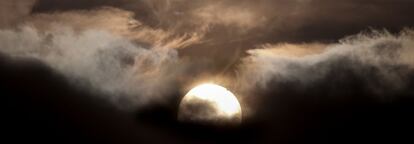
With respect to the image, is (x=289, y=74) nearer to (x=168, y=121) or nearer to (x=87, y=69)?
(x=168, y=121)

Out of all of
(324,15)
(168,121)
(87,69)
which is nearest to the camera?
(324,15)

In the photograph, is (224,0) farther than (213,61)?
No

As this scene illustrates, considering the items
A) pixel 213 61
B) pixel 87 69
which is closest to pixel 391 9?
pixel 213 61

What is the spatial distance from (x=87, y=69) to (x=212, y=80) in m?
4.62

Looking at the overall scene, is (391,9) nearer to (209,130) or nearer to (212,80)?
(212,80)

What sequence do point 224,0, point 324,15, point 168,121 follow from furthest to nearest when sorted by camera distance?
point 168,121
point 324,15
point 224,0

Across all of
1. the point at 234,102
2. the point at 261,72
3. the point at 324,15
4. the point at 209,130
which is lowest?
the point at 209,130

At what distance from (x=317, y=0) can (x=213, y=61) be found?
410 centimetres

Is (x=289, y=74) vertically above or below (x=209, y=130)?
above

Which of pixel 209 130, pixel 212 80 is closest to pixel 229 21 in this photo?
pixel 212 80

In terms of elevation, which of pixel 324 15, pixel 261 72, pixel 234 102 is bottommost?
pixel 234 102

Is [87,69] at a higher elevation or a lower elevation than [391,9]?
lower

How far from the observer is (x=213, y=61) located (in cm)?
1565

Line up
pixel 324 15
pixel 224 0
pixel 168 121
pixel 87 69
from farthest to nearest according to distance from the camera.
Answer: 1. pixel 168 121
2. pixel 87 69
3. pixel 324 15
4. pixel 224 0
